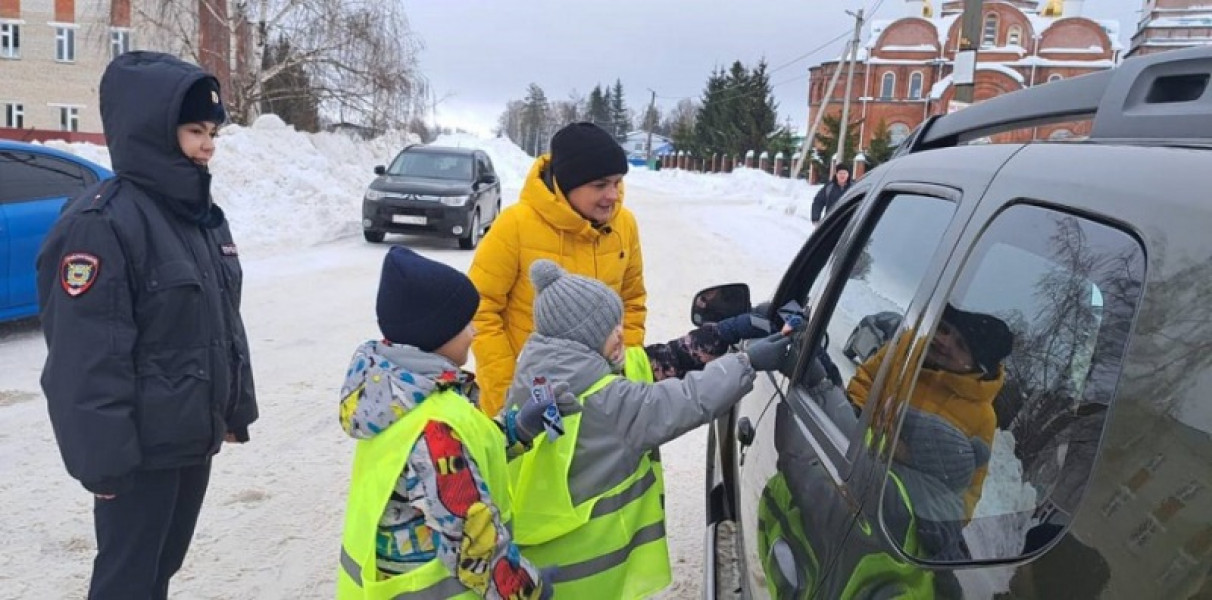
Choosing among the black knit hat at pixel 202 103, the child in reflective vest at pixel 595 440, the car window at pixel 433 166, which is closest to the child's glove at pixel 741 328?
the child in reflective vest at pixel 595 440

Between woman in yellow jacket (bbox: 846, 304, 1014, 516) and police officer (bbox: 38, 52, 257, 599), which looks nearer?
woman in yellow jacket (bbox: 846, 304, 1014, 516)

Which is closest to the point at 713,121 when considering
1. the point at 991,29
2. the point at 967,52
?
the point at 991,29

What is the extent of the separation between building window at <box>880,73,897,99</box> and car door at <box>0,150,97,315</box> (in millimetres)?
55761

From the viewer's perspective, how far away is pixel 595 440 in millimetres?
2189

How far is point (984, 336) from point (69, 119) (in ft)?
166

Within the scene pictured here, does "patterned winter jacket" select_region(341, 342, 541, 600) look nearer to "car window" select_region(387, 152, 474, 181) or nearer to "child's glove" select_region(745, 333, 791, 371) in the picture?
"child's glove" select_region(745, 333, 791, 371)

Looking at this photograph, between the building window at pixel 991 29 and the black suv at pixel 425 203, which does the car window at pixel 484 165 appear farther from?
the building window at pixel 991 29

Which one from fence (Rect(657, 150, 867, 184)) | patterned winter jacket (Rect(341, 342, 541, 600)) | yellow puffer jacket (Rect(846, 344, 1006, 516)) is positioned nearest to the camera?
yellow puffer jacket (Rect(846, 344, 1006, 516))

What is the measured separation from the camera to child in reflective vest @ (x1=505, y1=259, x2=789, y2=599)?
2184mm

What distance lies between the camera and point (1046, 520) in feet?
3.74

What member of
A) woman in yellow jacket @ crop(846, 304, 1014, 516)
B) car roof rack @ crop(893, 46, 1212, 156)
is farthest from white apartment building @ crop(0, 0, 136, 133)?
woman in yellow jacket @ crop(846, 304, 1014, 516)

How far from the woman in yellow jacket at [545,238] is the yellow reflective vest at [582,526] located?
0.70 meters

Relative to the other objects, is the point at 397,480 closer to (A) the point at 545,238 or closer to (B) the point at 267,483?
(A) the point at 545,238

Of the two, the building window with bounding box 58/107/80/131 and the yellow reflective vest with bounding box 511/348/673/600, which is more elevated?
the building window with bounding box 58/107/80/131
